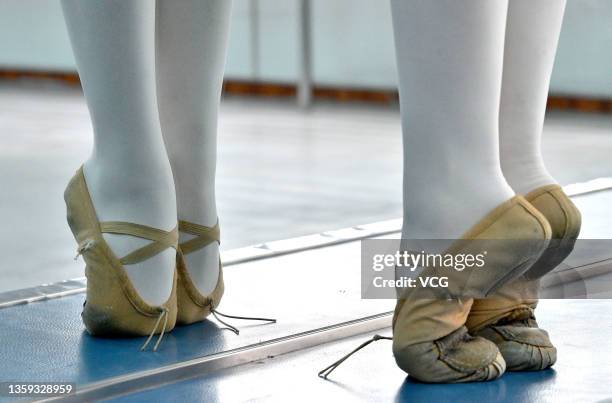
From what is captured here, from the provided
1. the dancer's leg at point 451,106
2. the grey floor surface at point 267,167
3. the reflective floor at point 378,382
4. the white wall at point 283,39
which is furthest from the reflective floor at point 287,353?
the white wall at point 283,39

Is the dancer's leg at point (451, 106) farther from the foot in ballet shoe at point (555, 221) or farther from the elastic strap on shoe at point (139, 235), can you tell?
the elastic strap on shoe at point (139, 235)

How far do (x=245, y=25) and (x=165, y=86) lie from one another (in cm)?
370

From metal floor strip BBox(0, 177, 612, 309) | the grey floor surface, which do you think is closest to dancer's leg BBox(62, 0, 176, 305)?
metal floor strip BBox(0, 177, 612, 309)

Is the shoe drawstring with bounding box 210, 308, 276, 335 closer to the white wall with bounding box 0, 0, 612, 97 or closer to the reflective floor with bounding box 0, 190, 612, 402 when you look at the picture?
the reflective floor with bounding box 0, 190, 612, 402

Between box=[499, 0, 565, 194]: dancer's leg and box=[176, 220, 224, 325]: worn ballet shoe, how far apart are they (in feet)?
1.01

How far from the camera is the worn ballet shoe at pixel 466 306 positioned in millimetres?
804

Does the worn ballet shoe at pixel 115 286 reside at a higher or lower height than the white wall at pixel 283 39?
higher

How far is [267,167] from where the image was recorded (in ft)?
9.14

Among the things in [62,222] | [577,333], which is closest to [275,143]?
[62,222]

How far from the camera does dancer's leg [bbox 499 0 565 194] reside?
2.94 ft

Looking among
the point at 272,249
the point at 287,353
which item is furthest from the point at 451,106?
the point at 272,249

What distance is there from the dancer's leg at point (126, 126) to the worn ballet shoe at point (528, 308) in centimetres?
29

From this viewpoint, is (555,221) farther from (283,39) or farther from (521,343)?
(283,39)

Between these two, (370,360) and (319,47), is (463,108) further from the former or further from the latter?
(319,47)
